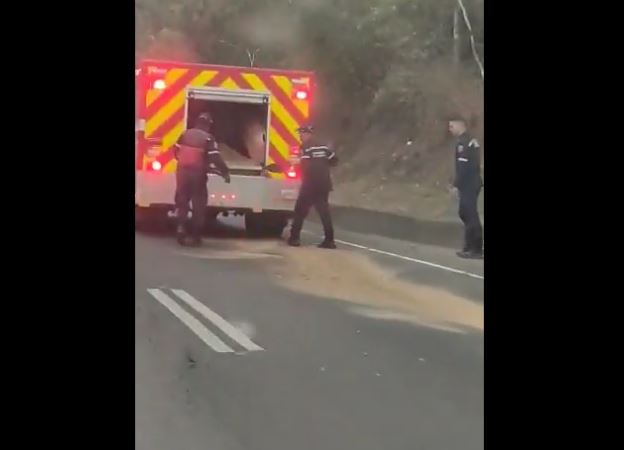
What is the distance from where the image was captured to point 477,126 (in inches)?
119

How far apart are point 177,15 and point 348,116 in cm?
64

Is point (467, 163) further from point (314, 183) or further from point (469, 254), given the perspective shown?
point (314, 183)

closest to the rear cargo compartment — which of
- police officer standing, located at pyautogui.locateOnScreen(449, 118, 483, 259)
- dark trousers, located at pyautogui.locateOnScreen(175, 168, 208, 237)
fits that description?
dark trousers, located at pyautogui.locateOnScreen(175, 168, 208, 237)

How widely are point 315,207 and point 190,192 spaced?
15.5 inches

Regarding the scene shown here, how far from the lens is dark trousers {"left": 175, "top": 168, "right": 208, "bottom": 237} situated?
9.50ft

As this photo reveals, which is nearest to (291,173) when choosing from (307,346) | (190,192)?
(190,192)

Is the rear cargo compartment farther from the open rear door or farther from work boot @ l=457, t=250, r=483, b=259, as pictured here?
work boot @ l=457, t=250, r=483, b=259

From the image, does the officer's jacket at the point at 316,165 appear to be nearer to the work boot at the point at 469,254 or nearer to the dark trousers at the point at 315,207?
the dark trousers at the point at 315,207

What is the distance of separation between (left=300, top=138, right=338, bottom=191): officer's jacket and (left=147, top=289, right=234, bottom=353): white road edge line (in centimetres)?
54

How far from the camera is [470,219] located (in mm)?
3035
